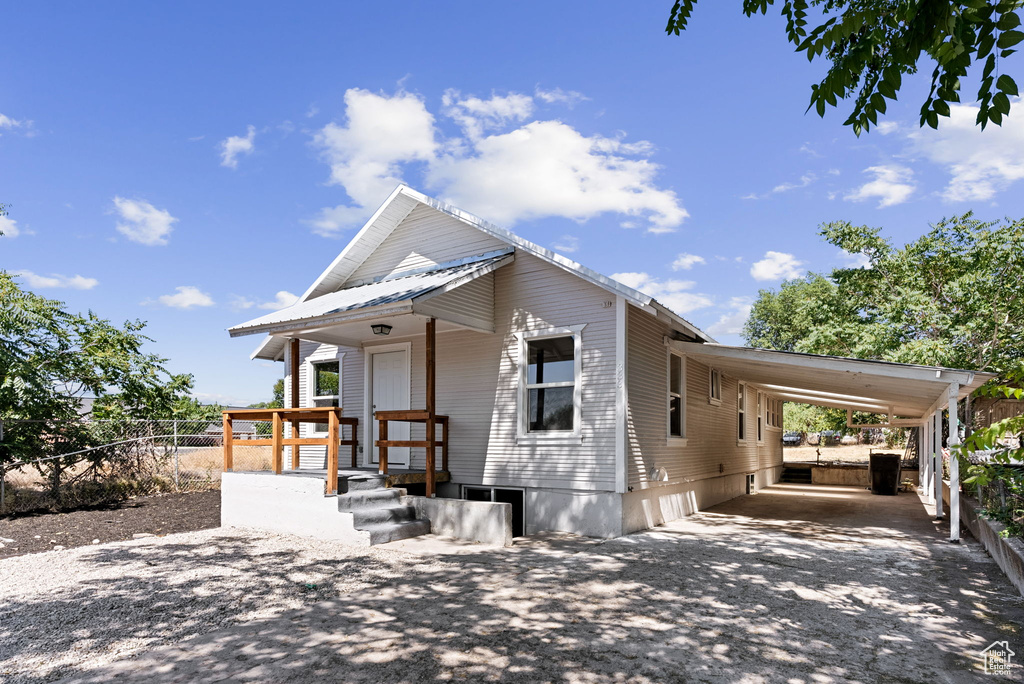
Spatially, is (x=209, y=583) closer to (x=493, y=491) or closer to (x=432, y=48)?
(x=493, y=491)

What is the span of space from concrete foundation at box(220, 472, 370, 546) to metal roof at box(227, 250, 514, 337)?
2.53 meters

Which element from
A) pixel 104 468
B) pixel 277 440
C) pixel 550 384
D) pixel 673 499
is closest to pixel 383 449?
pixel 277 440

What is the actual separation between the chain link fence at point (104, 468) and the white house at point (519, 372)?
3.86m

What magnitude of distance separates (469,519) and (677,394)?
207 inches

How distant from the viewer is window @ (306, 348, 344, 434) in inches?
525

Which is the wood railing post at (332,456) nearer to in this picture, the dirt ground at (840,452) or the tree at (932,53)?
the tree at (932,53)

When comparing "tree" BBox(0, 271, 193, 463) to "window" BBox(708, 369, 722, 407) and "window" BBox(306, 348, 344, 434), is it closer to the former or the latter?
"window" BBox(306, 348, 344, 434)

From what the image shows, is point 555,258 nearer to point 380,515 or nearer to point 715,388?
point 380,515

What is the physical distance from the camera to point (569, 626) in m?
5.23

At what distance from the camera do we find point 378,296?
10430mm

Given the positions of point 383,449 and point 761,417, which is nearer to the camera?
point 383,449

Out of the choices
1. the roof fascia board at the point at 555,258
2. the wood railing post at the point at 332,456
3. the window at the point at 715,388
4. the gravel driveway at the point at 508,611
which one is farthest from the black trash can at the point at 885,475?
the wood railing post at the point at 332,456

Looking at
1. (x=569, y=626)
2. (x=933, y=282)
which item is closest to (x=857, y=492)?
(x=933, y=282)

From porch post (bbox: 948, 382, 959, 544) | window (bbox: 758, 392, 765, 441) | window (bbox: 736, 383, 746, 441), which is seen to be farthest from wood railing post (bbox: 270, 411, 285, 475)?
window (bbox: 758, 392, 765, 441)
